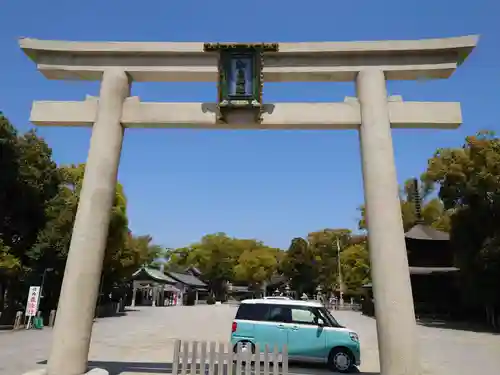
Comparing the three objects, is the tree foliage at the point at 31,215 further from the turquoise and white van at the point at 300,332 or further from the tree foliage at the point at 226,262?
the tree foliage at the point at 226,262

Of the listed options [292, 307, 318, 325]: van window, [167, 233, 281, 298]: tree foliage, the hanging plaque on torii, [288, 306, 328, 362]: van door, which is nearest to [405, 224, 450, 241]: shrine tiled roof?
[292, 307, 318, 325]: van window

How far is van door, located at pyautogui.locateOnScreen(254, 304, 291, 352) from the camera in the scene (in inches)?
428

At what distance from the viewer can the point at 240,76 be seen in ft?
27.9

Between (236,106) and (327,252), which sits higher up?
(327,252)

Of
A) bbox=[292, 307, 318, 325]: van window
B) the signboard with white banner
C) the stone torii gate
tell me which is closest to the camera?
the stone torii gate

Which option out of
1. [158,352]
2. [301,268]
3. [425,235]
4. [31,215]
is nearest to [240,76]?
[158,352]

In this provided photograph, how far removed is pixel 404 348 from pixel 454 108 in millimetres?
5000

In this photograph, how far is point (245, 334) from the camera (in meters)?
11.0

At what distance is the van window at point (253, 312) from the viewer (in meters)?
11.4

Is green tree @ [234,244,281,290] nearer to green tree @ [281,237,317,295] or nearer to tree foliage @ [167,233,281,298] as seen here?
tree foliage @ [167,233,281,298]

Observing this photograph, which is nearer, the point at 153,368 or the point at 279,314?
the point at 153,368

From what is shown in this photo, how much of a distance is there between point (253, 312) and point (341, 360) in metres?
2.77

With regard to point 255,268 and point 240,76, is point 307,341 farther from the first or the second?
point 255,268

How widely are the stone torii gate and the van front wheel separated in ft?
14.3
